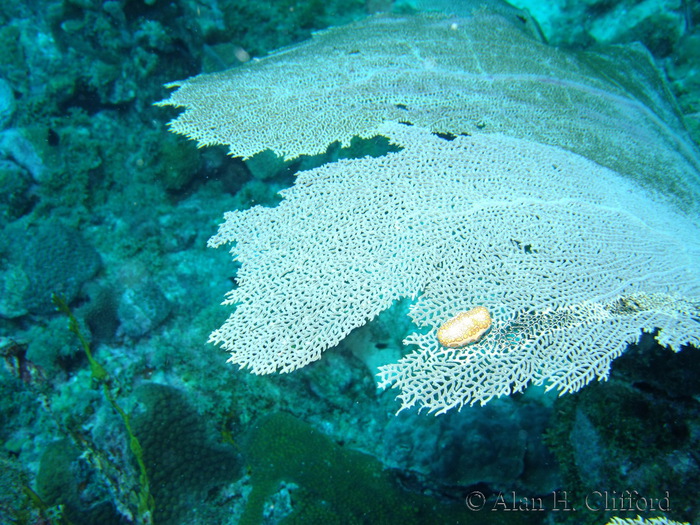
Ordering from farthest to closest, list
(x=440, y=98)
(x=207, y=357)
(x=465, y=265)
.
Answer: (x=207, y=357)
(x=440, y=98)
(x=465, y=265)

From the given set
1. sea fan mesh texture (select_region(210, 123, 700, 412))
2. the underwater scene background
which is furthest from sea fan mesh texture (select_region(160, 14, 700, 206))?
sea fan mesh texture (select_region(210, 123, 700, 412))

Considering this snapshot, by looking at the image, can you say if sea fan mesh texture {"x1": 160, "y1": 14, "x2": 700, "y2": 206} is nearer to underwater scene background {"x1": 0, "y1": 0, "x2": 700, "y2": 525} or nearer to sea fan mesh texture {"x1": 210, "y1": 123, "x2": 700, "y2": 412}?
underwater scene background {"x1": 0, "y1": 0, "x2": 700, "y2": 525}

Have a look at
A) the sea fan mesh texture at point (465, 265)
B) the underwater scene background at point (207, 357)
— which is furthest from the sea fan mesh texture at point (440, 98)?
the sea fan mesh texture at point (465, 265)

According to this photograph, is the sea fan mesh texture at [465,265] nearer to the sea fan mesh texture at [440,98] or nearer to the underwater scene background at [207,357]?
the underwater scene background at [207,357]

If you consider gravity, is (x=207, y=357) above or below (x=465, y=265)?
below

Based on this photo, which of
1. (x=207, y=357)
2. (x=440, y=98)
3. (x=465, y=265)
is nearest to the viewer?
(x=465, y=265)

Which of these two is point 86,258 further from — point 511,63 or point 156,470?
point 511,63

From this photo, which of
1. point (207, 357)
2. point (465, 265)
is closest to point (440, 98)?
point (465, 265)

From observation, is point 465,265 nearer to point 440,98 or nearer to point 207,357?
point 440,98

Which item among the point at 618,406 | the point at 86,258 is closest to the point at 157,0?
the point at 86,258
